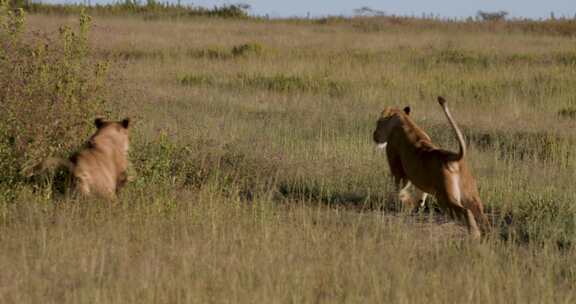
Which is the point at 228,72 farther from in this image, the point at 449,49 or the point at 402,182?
the point at 402,182

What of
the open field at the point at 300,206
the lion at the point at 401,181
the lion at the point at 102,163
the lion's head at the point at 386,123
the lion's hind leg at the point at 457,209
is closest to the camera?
the open field at the point at 300,206

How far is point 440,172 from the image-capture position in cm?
710

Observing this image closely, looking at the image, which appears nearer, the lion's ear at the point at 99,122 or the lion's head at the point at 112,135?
the lion's head at the point at 112,135

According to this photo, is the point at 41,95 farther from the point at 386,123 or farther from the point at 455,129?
the point at 455,129

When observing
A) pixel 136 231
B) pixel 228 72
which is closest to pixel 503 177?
pixel 136 231

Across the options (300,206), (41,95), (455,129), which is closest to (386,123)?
(300,206)

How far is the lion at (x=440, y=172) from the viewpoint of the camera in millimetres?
6938

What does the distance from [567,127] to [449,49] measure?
36.4 ft

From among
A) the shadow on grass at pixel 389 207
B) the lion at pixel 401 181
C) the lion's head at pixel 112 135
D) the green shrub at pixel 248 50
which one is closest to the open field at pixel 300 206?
the shadow on grass at pixel 389 207

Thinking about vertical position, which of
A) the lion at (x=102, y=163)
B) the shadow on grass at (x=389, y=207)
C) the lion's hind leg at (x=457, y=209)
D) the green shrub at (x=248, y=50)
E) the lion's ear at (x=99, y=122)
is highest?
the lion's ear at (x=99, y=122)

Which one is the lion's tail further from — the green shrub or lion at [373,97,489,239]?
the green shrub

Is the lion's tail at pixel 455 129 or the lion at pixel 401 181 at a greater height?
the lion's tail at pixel 455 129

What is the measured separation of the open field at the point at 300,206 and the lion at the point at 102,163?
6.0 inches

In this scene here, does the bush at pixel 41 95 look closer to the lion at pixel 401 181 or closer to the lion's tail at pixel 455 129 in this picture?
the lion at pixel 401 181
